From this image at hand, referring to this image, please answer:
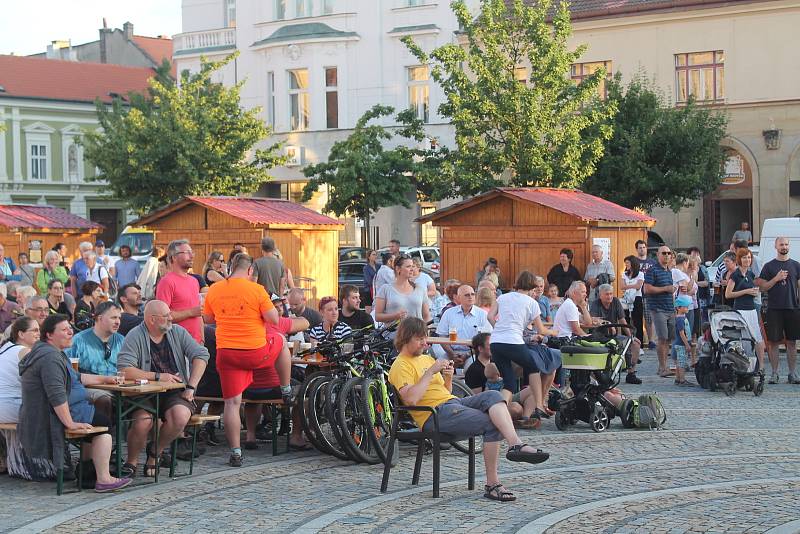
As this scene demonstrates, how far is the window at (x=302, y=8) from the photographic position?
47406mm

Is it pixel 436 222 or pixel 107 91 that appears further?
pixel 107 91

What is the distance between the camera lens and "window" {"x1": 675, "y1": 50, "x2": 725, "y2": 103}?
40062 millimetres

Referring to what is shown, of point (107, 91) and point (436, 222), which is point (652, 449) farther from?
point (107, 91)

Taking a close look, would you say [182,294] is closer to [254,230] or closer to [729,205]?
[254,230]

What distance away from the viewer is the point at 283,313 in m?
14.3

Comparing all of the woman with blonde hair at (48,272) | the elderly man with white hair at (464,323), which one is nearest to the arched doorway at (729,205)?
the woman with blonde hair at (48,272)

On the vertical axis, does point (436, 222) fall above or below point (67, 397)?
above

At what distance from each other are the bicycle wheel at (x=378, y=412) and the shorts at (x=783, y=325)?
824 centimetres

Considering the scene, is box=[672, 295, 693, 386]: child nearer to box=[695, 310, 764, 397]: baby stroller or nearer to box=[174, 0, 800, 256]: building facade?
box=[695, 310, 764, 397]: baby stroller

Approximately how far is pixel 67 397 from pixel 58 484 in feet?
2.27

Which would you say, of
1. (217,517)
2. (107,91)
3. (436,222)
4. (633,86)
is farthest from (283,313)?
(107,91)

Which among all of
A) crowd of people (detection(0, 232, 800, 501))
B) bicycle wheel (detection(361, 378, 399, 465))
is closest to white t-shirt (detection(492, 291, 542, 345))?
crowd of people (detection(0, 232, 800, 501))

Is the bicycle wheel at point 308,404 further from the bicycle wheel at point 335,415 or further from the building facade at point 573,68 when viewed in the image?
the building facade at point 573,68

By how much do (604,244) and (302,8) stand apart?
84.5 feet
